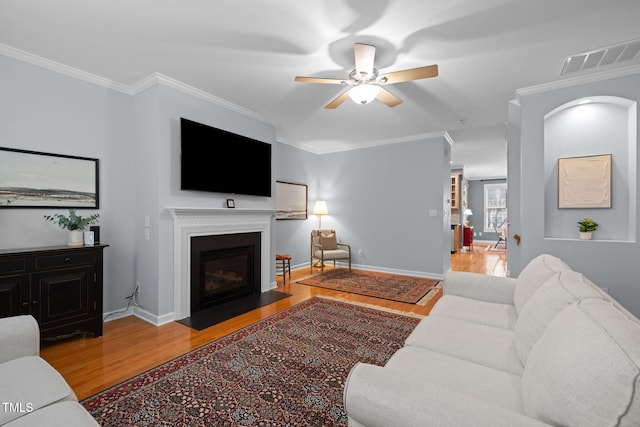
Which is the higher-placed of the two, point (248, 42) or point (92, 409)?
point (248, 42)

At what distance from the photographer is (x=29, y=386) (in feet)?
3.86

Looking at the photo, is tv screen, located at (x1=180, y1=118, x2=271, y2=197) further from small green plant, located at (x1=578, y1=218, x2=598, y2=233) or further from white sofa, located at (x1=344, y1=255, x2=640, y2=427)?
small green plant, located at (x1=578, y1=218, x2=598, y2=233)

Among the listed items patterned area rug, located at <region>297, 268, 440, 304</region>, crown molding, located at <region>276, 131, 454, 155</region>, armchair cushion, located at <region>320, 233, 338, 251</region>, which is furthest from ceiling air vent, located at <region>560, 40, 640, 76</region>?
armchair cushion, located at <region>320, 233, 338, 251</region>

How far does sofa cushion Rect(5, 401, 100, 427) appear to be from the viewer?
1.00 meters

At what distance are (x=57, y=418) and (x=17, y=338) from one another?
2.30 feet

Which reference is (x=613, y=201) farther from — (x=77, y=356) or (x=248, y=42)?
(x=77, y=356)

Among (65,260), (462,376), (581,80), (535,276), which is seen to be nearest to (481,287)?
(535,276)

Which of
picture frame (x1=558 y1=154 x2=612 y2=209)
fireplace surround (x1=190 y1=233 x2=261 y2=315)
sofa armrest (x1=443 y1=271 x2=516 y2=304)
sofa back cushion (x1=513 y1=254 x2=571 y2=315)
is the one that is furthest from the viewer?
fireplace surround (x1=190 y1=233 x2=261 y2=315)

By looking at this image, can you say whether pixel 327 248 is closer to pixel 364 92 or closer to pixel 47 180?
pixel 364 92

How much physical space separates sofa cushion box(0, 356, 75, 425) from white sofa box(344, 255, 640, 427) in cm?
115

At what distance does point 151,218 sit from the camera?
10.3 feet

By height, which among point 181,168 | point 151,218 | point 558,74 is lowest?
point 151,218

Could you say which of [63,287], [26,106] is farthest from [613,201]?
[26,106]

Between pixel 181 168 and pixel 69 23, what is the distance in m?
1.44
